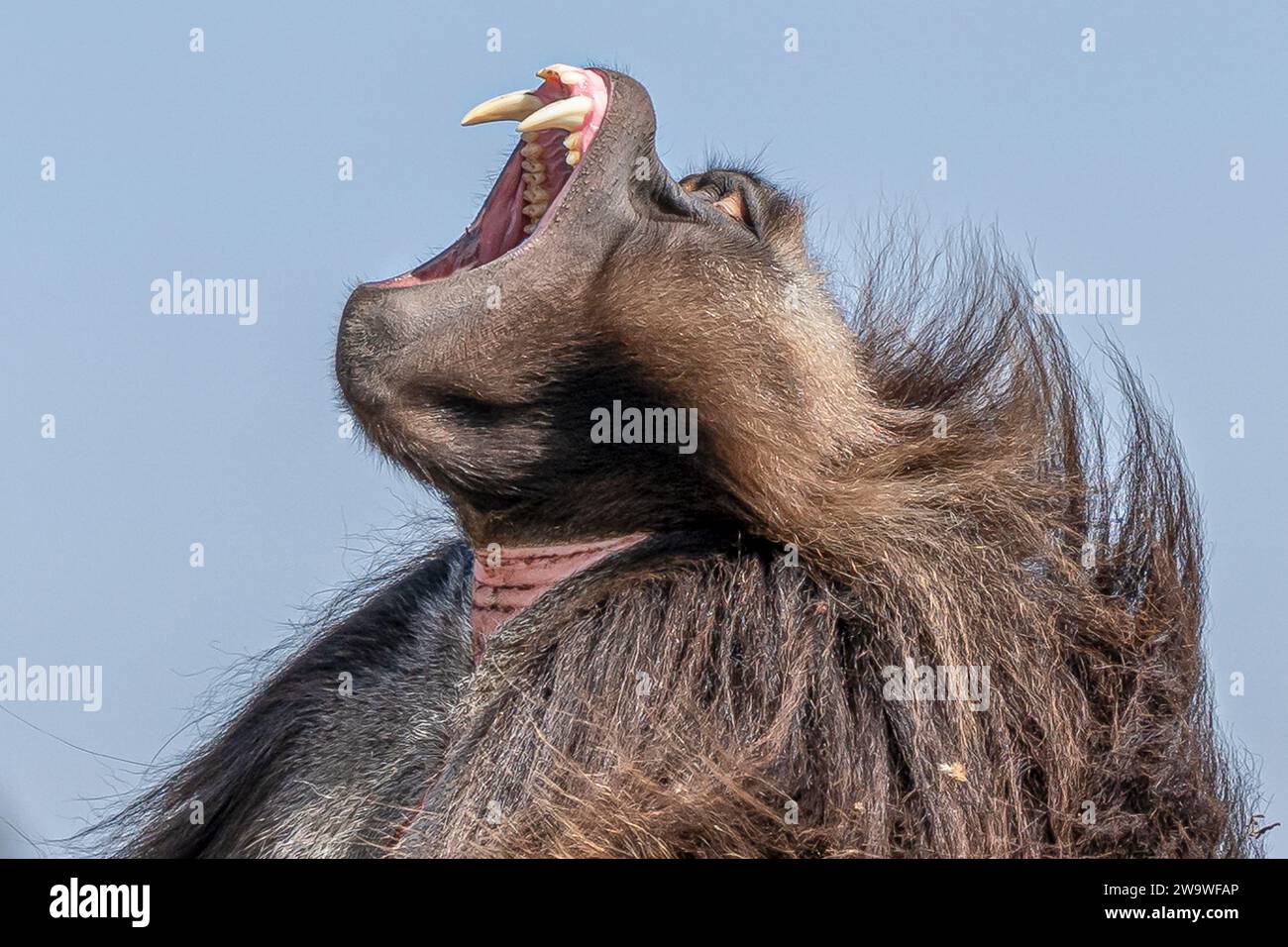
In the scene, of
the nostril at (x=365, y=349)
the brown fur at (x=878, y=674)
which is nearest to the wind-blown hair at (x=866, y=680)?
the brown fur at (x=878, y=674)

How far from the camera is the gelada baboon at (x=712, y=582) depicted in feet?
18.5

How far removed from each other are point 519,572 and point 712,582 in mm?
687

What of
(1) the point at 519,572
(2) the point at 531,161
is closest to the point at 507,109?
(2) the point at 531,161

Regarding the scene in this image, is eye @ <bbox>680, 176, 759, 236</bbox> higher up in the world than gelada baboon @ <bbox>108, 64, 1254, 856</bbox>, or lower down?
higher up

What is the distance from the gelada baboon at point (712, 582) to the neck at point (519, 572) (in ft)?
0.04

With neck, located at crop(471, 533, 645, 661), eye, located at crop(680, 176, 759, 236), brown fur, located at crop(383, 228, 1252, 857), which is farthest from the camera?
eye, located at crop(680, 176, 759, 236)

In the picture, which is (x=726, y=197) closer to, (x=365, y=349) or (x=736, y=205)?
(x=736, y=205)

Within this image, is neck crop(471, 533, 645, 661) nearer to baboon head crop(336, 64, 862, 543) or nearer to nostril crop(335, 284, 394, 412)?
baboon head crop(336, 64, 862, 543)

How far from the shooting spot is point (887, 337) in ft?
23.7

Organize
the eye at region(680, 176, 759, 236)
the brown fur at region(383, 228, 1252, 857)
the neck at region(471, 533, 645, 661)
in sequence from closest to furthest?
the brown fur at region(383, 228, 1252, 857)
the neck at region(471, 533, 645, 661)
the eye at region(680, 176, 759, 236)

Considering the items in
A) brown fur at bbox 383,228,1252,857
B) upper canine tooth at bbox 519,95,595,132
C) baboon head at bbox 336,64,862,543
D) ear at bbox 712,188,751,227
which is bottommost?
brown fur at bbox 383,228,1252,857

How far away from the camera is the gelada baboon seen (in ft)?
18.5

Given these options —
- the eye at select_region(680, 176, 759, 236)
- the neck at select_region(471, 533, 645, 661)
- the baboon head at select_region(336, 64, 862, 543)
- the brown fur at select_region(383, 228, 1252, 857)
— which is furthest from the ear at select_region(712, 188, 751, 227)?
the neck at select_region(471, 533, 645, 661)

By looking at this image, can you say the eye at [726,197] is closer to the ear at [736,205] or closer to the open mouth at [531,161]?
the ear at [736,205]
